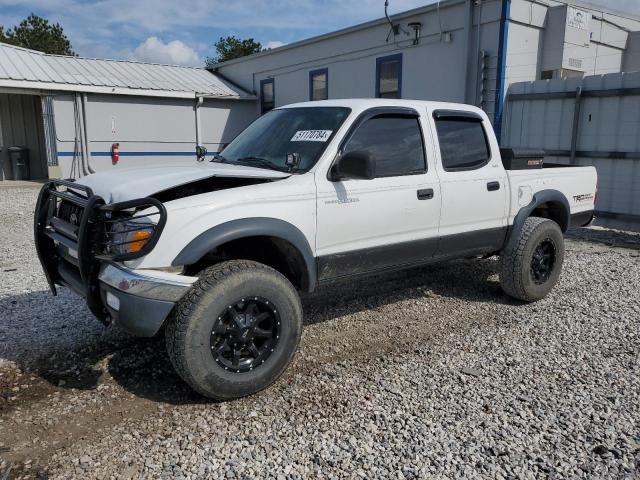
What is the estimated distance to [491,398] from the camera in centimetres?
348

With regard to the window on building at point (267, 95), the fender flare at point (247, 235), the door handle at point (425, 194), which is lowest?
the fender flare at point (247, 235)

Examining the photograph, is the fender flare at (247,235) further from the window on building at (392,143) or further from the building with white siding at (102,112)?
the building with white siding at (102,112)

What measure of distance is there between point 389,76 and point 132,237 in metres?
12.0

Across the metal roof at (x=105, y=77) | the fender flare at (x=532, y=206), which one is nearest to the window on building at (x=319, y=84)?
the metal roof at (x=105, y=77)

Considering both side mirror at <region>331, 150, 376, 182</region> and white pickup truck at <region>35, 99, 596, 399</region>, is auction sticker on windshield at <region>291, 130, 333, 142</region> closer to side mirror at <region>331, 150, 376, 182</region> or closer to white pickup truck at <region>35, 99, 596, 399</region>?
white pickup truck at <region>35, 99, 596, 399</region>

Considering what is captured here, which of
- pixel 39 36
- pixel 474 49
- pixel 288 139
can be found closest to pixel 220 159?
pixel 288 139

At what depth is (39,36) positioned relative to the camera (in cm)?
4675

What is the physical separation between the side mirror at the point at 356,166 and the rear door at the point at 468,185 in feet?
3.57

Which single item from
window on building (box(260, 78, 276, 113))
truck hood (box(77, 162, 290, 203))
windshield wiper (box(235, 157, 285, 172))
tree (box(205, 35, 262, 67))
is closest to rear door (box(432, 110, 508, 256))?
windshield wiper (box(235, 157, 285, 172))

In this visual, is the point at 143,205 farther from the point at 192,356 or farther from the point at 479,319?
the point at 479,319

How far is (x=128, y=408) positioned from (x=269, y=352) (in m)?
0.93

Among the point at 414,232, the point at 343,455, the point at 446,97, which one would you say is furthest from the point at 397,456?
the point at 446,97

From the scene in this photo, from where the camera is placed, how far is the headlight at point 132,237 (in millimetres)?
3102

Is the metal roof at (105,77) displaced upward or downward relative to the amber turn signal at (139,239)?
upward
